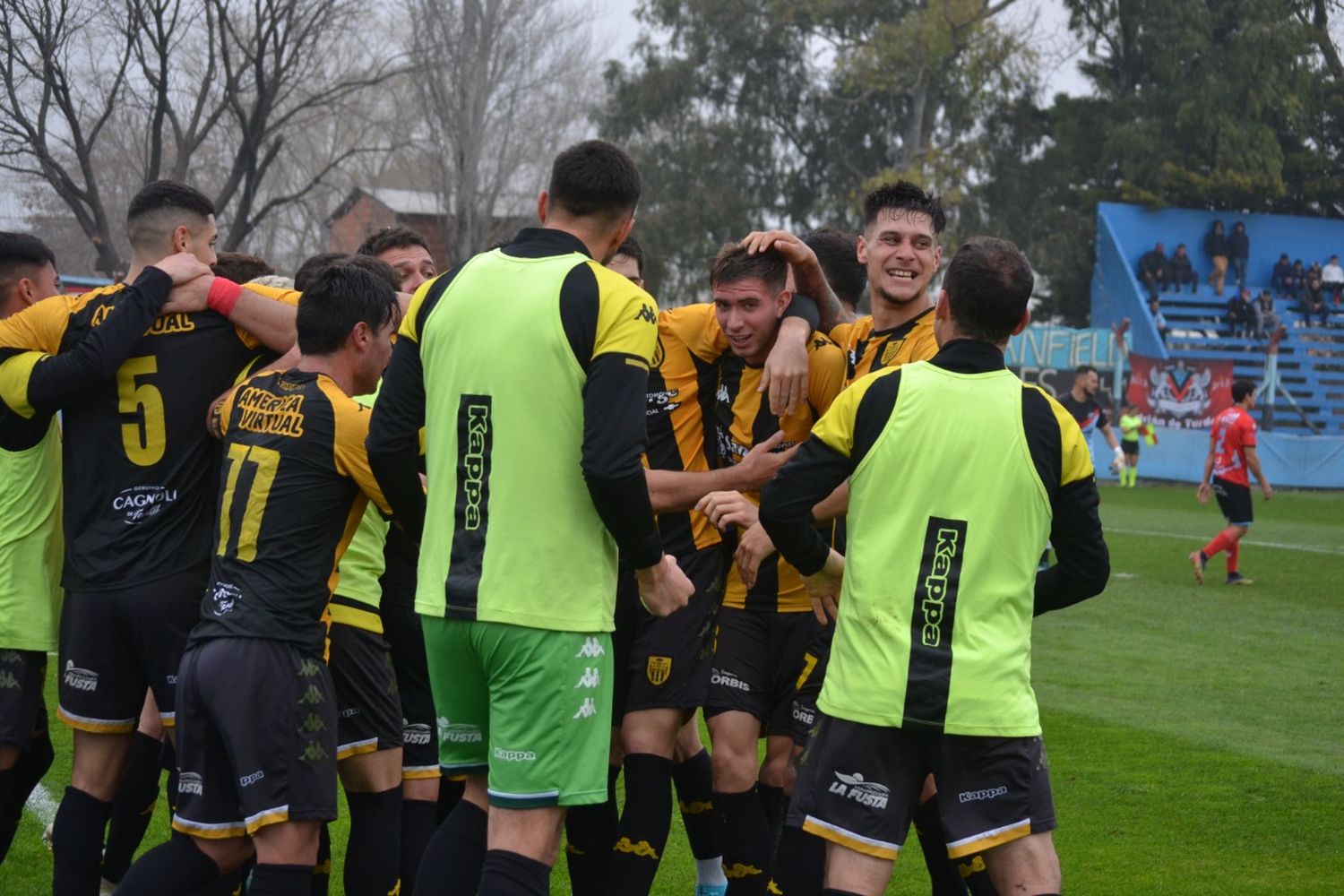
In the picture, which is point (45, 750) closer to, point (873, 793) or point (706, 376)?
point (706, 376)

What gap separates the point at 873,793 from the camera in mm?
3668

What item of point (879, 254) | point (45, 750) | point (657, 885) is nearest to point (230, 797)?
point (45, 750)

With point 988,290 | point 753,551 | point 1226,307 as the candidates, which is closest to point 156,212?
point 753,551

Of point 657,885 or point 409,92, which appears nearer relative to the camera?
point 657,885

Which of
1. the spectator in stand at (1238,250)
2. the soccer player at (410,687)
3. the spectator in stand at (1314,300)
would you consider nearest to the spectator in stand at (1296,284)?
the spectator in stand at (1314,300)

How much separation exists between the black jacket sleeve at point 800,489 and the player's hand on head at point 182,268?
222 centimetres

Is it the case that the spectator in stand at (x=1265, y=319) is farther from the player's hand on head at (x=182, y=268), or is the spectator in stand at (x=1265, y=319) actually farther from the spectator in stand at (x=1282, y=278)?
the player's hand on head at (x=182, y=268)

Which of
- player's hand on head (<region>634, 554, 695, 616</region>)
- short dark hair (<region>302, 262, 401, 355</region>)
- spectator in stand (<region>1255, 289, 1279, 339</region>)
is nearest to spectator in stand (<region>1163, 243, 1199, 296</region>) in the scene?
spectator in stand (<region>1255, 289, 1279, 339</region>)

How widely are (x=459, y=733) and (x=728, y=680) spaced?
137cm

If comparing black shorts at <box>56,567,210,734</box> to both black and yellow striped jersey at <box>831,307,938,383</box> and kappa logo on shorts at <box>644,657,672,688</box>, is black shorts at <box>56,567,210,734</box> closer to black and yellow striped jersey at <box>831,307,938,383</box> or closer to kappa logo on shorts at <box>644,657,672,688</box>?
kappa logo on shorts at <box>644,657,672,688</box>

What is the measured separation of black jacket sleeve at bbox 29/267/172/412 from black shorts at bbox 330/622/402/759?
1.14 meters

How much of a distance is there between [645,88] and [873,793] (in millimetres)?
44645

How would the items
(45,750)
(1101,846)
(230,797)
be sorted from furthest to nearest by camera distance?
(1101,846), (45,750), (230,797)

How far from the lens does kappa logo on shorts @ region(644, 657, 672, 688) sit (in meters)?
4.85
